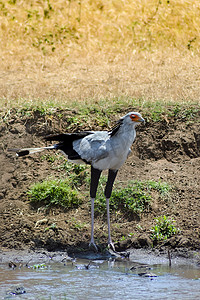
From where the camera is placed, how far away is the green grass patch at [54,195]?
728 cm

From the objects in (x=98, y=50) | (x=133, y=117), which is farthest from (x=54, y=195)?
(x=98, y=50)

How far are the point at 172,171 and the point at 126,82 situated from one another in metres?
4.00

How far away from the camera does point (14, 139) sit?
831cm

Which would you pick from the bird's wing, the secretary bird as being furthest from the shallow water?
the bird's wing

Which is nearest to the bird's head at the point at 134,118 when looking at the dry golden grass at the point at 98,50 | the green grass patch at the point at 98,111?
the green grass patch at the point at 98,111

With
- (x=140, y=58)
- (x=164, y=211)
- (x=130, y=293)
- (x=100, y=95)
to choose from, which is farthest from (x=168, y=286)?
(x=140, y=58)

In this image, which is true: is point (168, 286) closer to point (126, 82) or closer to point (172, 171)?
point (172, 171)

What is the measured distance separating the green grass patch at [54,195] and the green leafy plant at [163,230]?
4.30ft

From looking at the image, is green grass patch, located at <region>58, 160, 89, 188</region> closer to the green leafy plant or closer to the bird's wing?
the bird's wing

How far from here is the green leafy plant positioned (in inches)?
260

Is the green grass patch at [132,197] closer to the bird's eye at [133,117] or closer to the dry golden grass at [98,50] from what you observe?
the bird's eye at [133,117]

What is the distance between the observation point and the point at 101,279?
5434mm

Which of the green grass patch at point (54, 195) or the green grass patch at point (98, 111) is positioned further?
→ the green grass patch at point (98, 111)

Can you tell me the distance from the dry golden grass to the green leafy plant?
11.2 ft
